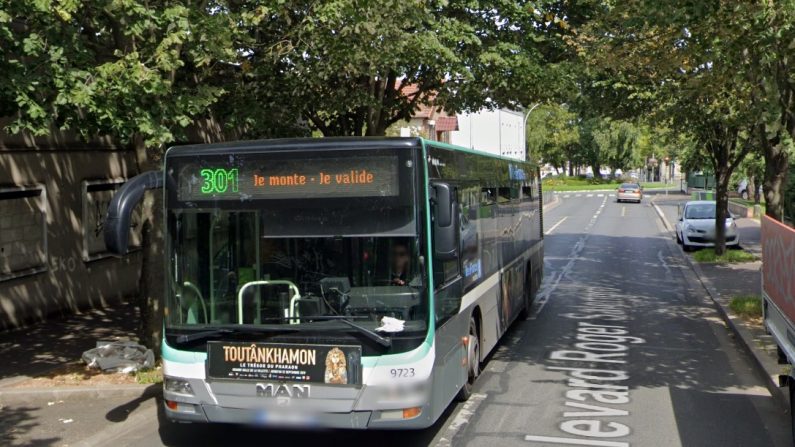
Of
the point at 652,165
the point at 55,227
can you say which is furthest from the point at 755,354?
the point at 652,165

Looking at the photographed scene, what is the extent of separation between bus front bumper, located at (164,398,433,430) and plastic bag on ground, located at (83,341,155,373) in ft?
11.1

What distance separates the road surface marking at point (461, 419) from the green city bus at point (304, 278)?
0.61 metres

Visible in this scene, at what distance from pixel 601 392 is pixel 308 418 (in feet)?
14.3

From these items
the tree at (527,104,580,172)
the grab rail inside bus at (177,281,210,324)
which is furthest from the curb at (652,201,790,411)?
the tree at (527,104,580,172)

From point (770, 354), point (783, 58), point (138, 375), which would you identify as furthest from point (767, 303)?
point (138, 375)

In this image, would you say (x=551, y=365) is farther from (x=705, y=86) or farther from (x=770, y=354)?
(x=705, y=86)

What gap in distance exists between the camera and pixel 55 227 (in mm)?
15289

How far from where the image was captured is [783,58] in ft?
36.3

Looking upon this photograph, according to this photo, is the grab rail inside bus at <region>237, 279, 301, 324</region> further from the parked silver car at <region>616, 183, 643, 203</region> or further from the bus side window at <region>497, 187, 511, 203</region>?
the parked silver car at <region>616, 183, 643, 203</region>

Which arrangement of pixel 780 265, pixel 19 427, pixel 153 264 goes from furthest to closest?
1. pixel 153 264
2. pixel 19 427
3. pixel 780 265

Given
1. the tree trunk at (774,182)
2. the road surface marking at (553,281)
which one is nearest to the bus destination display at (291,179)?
the road surface marking at (553,281)

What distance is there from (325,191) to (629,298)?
13.1m

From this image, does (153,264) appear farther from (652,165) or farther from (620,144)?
(652,165)

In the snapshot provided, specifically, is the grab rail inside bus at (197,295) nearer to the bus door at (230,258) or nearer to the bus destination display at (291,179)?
the bus door at (230,258)
